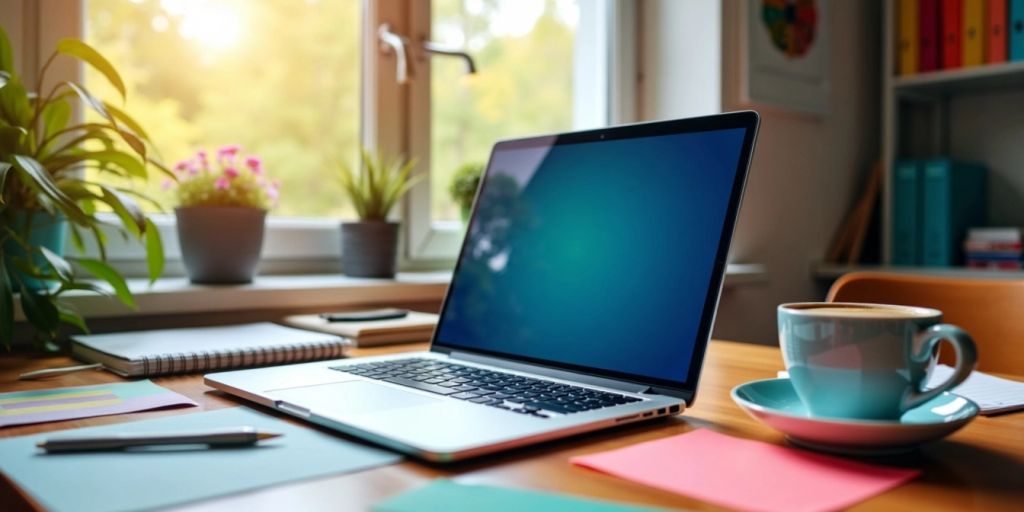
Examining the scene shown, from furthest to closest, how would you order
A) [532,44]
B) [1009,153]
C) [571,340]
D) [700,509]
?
[1009,153] < [532,44] < [571,340] < [700,509]

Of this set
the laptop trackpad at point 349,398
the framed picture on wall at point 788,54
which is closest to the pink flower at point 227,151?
the laptop trackpad at point 349,398

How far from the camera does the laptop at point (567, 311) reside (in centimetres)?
62

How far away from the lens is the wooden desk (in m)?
0.45

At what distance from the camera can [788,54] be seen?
7.20ft

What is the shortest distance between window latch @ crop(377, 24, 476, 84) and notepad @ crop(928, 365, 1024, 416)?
1.14 metres

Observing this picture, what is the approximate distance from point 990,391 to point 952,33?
6.03 feet

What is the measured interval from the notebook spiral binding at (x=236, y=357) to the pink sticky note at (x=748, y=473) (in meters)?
0.52

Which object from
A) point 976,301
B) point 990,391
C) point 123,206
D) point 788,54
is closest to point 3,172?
point 123,206

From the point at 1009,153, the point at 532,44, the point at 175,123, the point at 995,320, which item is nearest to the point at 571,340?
the point at 995,320

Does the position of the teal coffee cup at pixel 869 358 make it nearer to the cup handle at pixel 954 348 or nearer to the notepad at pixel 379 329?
the cup handle at pixel 954 348

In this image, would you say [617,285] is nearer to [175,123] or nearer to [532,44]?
[175,123]

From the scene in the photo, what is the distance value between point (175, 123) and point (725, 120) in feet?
3.82

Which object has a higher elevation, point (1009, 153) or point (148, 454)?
point (1009, 153)

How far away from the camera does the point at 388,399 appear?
677 mm
